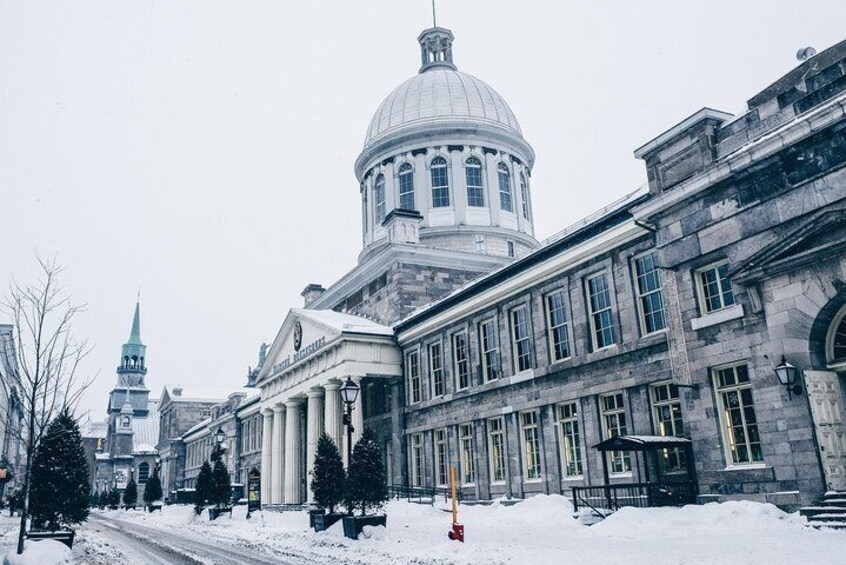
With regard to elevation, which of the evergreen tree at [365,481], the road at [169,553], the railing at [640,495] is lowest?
the road at [169,553]

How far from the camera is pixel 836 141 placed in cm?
1525

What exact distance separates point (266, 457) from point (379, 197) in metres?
19.4

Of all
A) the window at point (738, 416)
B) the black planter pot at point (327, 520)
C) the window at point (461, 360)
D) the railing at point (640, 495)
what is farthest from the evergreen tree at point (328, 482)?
the window at point (738, 416)

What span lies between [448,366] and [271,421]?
62.1 feet

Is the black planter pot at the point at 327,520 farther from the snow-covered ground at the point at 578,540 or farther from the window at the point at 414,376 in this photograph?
the window at the point at 414,376

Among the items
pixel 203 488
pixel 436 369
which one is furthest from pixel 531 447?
pixel 203 488

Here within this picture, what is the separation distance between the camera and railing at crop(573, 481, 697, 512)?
59.9ft

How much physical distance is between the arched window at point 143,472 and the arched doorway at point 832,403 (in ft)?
344

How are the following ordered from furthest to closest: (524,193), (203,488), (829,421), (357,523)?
(524,193) → (203,488) → (357,523) → (829,421)

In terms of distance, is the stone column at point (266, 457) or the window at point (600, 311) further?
the stone column at point (266, 457)

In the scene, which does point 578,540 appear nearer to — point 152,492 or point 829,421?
point 829,421

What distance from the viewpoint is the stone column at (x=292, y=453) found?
40.7m

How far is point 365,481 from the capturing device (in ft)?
67.2

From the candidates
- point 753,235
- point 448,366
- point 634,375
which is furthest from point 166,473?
point 753,235
